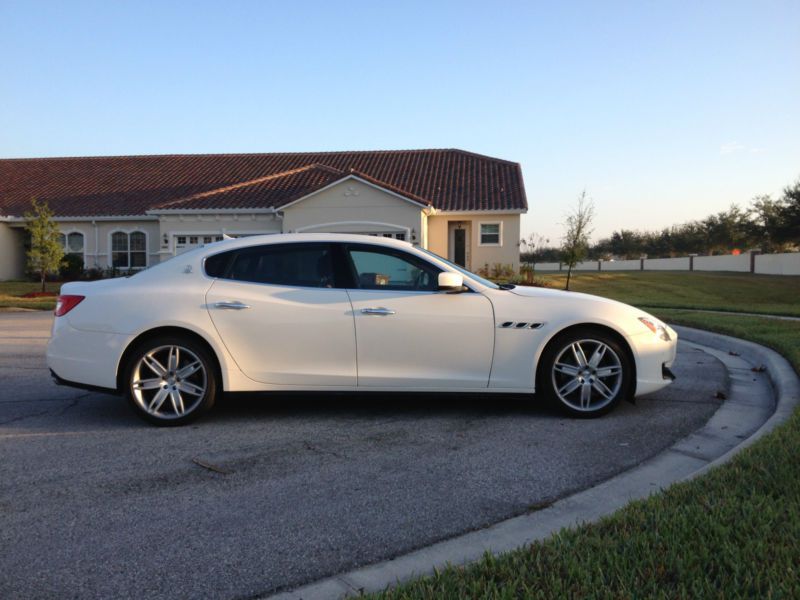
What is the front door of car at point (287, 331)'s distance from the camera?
17.2ft

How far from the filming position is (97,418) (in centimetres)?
564

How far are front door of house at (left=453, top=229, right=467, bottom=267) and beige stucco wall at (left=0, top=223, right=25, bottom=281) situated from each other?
2166cm

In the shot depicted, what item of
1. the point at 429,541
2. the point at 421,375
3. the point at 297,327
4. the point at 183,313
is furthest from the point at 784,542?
the point at 183,313

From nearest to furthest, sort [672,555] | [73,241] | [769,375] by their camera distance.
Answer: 1. [672,555]
2. [769,375]
3. [73,241]

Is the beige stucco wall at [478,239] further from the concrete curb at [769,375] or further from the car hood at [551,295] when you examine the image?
the car hood at [551,295]

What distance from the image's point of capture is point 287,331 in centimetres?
523

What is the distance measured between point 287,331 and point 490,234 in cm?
2331

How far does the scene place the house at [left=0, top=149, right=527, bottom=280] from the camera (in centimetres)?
2531

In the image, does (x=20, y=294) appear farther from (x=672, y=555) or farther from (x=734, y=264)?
(x=734, y=264)

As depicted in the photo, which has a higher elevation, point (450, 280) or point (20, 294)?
point (450, 280)

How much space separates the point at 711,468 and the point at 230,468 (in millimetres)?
2972

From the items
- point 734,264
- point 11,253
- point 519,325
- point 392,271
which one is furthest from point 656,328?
point 734,264

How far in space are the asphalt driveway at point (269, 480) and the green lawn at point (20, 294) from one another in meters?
15.7

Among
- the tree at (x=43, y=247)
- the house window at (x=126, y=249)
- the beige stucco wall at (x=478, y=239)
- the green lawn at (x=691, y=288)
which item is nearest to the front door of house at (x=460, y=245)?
the beige stucco wall at (x=478, y=239)
